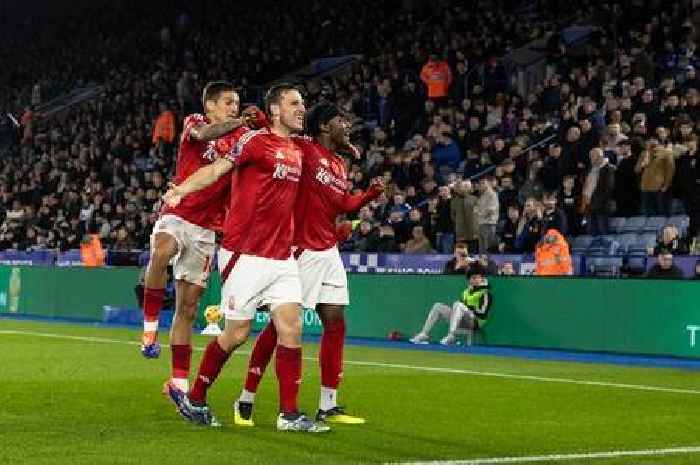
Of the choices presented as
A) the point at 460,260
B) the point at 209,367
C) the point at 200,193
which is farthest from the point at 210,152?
the point at 460,260

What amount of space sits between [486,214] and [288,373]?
14.2 meters

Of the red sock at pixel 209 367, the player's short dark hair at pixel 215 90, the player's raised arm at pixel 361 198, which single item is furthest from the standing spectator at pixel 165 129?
the red sock at pixel 209 367

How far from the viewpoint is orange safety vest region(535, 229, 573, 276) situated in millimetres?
20547

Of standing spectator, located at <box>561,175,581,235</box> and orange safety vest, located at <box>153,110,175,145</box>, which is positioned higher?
orange safety vest, located at <box>153,110,175,145</box>

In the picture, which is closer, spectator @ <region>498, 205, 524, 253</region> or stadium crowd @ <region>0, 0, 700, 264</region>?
stadium crowd @ <region>0, 0, 700, 264</region>

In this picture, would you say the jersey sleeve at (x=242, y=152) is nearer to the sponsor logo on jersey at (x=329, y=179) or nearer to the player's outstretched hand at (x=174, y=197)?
the player's outstretched hand at (x=174, y=197)

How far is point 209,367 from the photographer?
9.66 m

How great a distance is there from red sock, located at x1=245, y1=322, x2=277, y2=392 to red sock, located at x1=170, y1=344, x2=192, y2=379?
0.63 m

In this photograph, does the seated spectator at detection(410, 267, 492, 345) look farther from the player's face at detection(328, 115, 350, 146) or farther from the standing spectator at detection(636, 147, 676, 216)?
the player's face at detection(328, 115, 350, 146)

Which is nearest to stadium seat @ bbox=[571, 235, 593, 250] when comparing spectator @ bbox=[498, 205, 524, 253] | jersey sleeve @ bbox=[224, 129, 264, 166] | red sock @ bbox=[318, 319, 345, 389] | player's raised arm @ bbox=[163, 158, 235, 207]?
spectator @ bbox=[498, 205, 524, 253]

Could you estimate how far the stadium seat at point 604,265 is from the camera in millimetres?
21031

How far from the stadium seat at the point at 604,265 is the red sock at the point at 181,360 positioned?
11696 mm

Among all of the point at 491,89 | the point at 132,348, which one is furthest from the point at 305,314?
the point at 491,89

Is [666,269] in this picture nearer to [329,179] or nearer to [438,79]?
[329,179]
